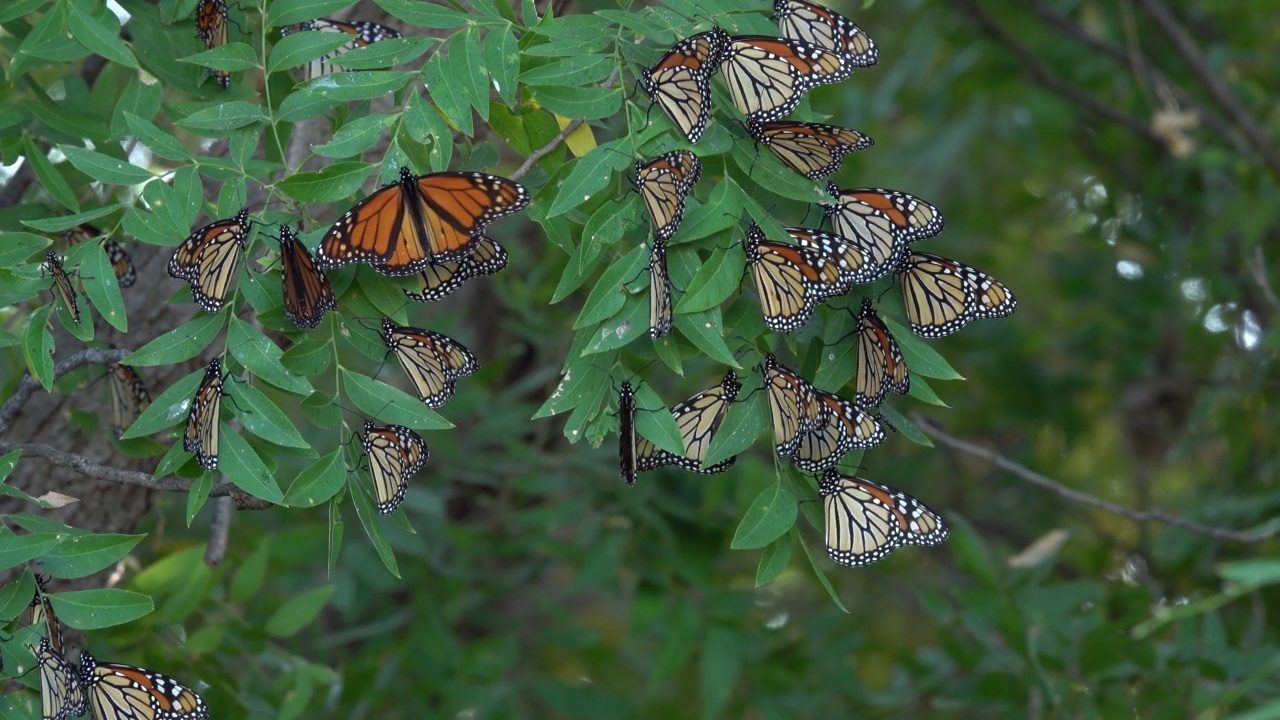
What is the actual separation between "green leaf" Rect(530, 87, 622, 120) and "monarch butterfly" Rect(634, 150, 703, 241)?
108 mm

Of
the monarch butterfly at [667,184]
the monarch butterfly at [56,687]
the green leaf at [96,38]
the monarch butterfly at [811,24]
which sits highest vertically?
the monarch butterfly at [811,24]

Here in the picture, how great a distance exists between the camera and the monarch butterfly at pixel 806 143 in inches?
72.2

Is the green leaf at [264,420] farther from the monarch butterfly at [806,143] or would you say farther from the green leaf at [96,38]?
the monarch butterfly at [806,143]

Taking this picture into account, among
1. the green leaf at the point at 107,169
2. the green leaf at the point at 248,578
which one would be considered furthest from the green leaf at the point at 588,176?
the green leaf at the point at 248,578

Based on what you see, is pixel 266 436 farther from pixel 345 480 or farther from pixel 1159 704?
pixel 1159 704

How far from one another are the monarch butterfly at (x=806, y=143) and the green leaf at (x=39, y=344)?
3.76ft

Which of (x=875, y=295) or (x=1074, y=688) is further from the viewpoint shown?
(x=1074, y=688)

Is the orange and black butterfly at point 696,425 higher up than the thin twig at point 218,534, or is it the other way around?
the thin twig at point 218,534

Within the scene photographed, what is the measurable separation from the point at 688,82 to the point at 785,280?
323 mm

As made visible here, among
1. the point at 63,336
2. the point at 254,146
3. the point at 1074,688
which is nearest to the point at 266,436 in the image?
the point at 254,146

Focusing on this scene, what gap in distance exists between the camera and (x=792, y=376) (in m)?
1.75

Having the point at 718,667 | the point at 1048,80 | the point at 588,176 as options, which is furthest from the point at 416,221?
the point at 1048,80

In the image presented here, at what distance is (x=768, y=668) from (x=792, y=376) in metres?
2.29

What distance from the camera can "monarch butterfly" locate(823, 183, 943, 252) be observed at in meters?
1.95
